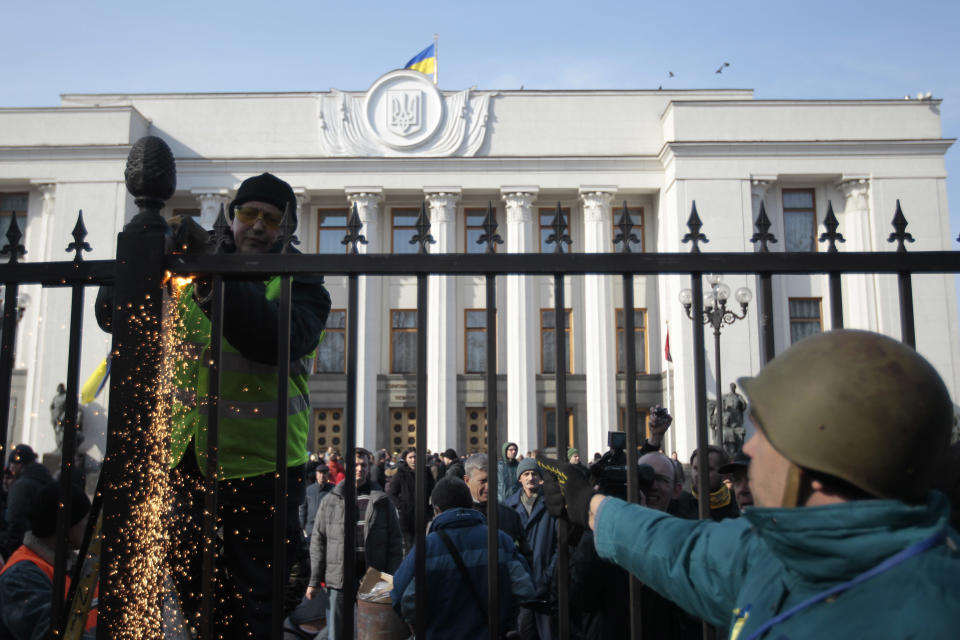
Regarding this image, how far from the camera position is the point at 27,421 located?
25.9 metres

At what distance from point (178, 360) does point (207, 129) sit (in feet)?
91.2

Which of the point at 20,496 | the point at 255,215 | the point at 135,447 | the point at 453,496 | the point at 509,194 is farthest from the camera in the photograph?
the point at 509,194

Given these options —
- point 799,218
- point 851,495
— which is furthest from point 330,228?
point 851,495

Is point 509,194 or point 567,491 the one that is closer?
point 567,491

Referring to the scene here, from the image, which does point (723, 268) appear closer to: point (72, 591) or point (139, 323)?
point (139, 323)

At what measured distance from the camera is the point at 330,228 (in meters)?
28.7

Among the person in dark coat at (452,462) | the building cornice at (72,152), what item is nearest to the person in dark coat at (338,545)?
the person in dark coat at (452,462)

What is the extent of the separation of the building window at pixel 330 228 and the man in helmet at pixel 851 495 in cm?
2717

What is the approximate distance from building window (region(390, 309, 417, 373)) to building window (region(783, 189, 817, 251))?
1339cm

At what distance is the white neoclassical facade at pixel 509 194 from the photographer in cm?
2645

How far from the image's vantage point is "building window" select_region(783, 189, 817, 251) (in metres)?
27.5

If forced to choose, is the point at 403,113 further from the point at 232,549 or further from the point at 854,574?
the point at 854,574

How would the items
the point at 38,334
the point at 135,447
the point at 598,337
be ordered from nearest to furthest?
the point at 135,447 → the point at 38,334 → the point at 598,337

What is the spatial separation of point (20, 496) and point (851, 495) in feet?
23.3
